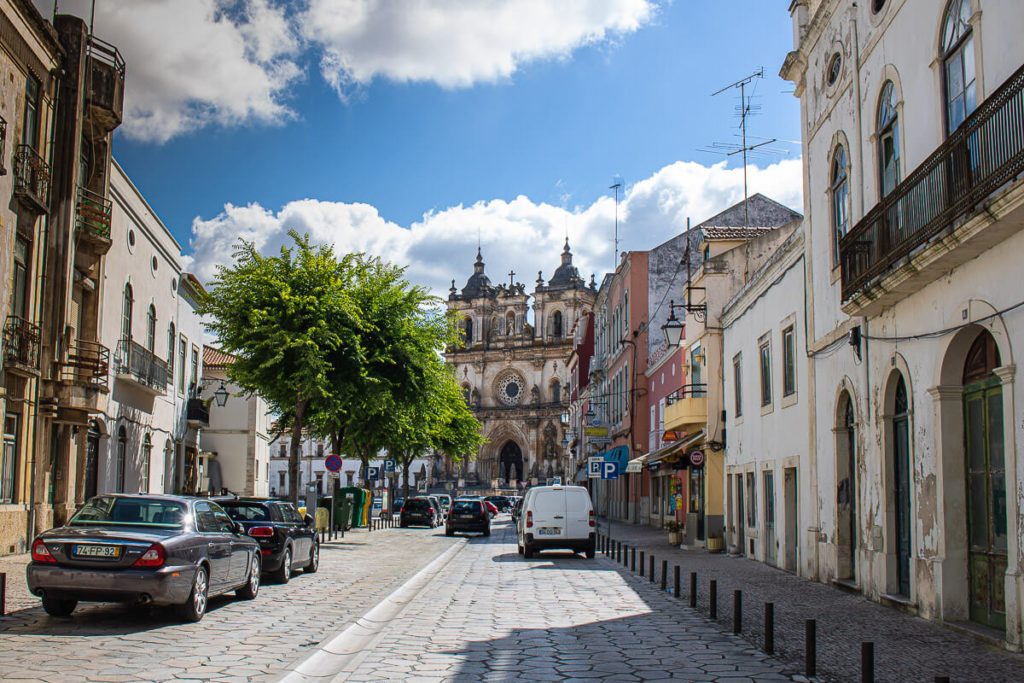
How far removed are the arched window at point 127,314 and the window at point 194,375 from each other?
8.47 meters

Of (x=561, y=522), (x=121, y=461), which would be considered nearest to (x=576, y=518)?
(x=561, y=522)

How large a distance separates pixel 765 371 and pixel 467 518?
17.2 metres

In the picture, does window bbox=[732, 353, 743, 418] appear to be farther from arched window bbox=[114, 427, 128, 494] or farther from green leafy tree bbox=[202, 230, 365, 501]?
arched window bbox=[114, 427, 128, 494]

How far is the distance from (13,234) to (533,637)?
1274 centimetres

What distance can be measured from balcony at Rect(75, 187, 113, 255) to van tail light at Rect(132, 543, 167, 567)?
11.9 m

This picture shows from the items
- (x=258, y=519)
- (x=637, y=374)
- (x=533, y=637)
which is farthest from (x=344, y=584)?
(x=637, y=374)

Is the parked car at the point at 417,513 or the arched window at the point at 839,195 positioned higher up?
the arched window at the point at 839,195

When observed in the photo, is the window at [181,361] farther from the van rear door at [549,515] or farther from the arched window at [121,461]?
the van rear door at [549,515]

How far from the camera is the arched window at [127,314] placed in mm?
25145

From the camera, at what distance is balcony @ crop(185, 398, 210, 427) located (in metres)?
33.5

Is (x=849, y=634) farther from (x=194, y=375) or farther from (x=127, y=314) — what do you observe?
(x=194, y=375)

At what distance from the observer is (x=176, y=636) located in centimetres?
991

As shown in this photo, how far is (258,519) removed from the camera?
52.4ft

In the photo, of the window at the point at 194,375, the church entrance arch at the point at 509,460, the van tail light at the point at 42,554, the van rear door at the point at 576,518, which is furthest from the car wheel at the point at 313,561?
the church entrance arch at the point at 509,460
